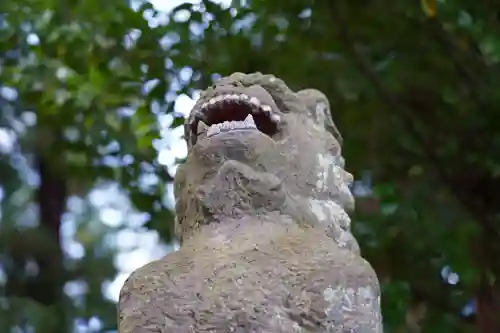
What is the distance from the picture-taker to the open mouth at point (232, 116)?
181 cm

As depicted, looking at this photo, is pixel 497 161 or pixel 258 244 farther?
pixel 497 161

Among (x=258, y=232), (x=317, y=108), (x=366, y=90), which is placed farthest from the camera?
(x=366, y=90)

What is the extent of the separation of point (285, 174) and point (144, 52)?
1696 mm

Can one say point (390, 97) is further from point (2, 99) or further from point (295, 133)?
point (2, 99)

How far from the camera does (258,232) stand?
66.2 inches

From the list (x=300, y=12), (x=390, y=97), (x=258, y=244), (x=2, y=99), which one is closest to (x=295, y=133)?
(x=258, y=244)

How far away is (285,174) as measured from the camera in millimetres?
1801

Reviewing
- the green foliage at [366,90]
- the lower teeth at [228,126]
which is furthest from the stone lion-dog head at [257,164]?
the green foliage at [366,90]

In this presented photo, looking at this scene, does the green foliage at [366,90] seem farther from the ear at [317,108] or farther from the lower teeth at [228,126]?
the lower teeth at [228,126]

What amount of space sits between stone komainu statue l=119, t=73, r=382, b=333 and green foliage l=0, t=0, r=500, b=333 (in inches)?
43.9

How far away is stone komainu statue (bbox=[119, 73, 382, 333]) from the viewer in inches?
59.8

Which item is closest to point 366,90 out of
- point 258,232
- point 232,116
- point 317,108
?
point 317,108

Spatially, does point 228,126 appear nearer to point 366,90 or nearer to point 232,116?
point 232,116

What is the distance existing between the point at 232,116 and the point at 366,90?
135 cm
